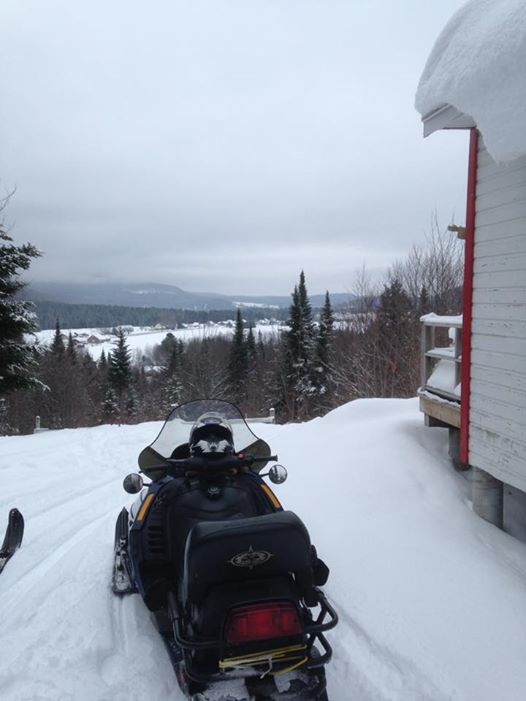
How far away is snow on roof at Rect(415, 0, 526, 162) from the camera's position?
2.88m

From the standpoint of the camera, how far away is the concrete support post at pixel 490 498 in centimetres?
412

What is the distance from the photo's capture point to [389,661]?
2512 mm

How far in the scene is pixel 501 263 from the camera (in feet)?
12.9

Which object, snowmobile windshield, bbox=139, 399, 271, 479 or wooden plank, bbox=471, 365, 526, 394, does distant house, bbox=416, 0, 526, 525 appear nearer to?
wooden plank, bbox=471, 365, 526, 394

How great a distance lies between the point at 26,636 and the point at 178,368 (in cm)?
3759

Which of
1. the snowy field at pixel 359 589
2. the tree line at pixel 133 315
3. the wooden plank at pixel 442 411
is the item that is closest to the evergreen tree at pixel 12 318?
the snowy field at pixel 359 589

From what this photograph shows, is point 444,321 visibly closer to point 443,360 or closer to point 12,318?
point 443,360

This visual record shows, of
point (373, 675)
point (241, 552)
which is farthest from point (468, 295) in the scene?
point (241, 552)

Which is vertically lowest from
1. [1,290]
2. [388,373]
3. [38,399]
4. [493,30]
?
[38,399]

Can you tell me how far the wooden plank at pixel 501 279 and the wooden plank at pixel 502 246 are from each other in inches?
6.0

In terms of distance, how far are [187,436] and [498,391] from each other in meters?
2.51

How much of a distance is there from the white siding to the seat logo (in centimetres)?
257

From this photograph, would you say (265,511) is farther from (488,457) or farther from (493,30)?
(493,30)

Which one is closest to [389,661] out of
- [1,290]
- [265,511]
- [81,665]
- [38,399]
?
[265,511]
